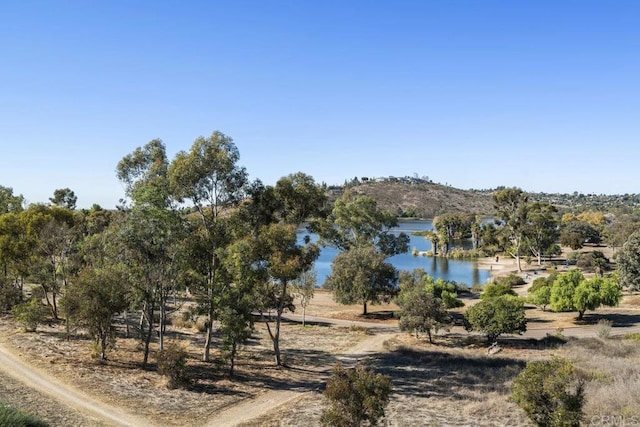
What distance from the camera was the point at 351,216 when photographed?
61594 mm

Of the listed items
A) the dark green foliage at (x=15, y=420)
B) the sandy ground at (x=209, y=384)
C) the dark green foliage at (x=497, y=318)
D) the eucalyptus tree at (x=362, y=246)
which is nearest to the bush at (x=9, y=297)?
the sandy ground at (x=209, y=384)

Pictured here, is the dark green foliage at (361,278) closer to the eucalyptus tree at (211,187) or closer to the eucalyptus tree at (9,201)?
the eucalyptus tree at (211,187)

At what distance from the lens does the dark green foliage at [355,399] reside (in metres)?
14.7

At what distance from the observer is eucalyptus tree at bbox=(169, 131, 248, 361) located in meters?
25.3

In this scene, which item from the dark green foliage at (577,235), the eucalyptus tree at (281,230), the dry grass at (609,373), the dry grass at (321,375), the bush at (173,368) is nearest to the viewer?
the dry grass at (609,373)

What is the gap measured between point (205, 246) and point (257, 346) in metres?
10.1

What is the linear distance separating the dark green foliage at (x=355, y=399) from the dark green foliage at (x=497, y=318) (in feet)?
67.4

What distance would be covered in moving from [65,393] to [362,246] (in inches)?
1632

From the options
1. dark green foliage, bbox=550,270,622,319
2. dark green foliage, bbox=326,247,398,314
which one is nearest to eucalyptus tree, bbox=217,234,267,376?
dark green foliage, bbox=326,247,398,314

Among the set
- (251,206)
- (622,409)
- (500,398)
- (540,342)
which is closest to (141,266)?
(251,206)

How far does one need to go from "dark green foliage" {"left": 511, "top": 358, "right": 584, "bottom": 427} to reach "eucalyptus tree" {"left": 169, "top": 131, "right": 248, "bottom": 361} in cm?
1562

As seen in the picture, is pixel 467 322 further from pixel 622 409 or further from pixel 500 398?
pixel 622 409

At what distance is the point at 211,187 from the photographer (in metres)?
26.2

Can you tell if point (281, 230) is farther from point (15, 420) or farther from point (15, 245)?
point (15, 245)
